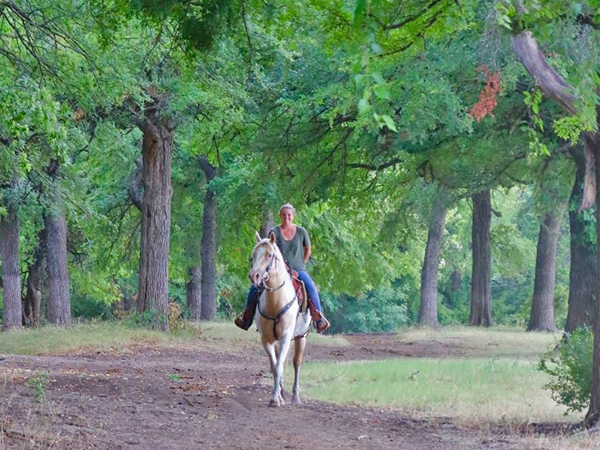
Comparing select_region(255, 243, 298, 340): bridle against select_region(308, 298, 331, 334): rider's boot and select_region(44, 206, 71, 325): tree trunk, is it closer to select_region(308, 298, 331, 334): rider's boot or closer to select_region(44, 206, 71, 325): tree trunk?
select_region(308, 298, 331, 334): rider's boot

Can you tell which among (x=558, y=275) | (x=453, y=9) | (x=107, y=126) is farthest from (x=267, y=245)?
(x=558, y=275)

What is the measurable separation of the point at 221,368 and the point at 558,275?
1964 inches

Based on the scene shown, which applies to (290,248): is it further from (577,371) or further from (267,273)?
(577,371)

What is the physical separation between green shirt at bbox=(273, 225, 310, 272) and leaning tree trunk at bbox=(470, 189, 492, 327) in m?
26.7

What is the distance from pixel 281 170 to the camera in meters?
30.0

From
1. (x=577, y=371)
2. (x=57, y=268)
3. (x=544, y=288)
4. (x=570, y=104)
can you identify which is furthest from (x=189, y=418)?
(x=544, y=288)

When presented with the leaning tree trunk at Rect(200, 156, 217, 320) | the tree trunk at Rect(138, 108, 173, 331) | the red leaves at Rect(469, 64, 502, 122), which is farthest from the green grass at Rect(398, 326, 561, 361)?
the tree trunk at Rect(138, 108, 173, 331)

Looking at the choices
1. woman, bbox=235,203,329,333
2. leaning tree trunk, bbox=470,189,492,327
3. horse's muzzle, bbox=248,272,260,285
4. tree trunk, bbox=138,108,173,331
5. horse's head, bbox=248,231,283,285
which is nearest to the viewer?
horse's muzzle, bbox=248,272,260,285

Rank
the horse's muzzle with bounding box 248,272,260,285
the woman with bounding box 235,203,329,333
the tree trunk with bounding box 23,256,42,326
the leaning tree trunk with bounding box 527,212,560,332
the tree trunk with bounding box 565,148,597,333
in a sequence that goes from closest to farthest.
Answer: the horse's muzzle with bounding box 248,272,260,285 → the woman with bounding box 235,203,329,333 → the tree trunk with bounding box 565,148,597,333 → the leaning tree trunk with bounding box 527,212,560,332 → the tree trunk with bounding box 23,256,42,326

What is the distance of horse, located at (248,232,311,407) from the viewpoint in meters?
14.5

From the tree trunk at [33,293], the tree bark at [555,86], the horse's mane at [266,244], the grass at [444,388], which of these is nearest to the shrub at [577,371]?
the grass at [444,388]

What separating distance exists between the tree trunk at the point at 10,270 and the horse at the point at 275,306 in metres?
21.2

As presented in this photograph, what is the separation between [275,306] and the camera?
49.8 feet

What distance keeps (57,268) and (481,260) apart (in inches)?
675
